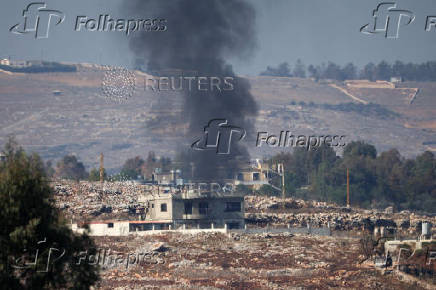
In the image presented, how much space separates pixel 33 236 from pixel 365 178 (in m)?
118

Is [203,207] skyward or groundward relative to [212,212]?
skyward

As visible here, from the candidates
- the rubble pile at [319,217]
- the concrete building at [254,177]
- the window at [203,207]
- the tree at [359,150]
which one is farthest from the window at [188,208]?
the tree at [359,150]

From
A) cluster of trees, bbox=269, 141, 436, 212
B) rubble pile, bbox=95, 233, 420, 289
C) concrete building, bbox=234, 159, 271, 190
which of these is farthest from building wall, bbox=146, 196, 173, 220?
cluster of trees, bbox=269, 141, 436, 212

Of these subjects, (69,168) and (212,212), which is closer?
(212,212)

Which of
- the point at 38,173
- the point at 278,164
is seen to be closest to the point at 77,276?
the point at 38,173

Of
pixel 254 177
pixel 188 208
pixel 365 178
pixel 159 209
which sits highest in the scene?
pixel 365 178

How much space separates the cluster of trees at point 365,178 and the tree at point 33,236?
101 meters

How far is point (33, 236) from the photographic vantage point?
104 feet

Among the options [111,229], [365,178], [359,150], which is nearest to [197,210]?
[111,229]

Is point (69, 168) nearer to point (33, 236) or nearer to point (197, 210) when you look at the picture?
point (197, 210)

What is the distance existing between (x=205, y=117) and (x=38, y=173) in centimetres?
7290

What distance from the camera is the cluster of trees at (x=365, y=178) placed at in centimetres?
13862

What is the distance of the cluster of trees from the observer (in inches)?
5458

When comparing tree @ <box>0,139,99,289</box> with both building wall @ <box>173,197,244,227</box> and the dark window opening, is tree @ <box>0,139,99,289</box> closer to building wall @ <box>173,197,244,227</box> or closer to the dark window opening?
building wall @ <box>173,197,244,227</box>
